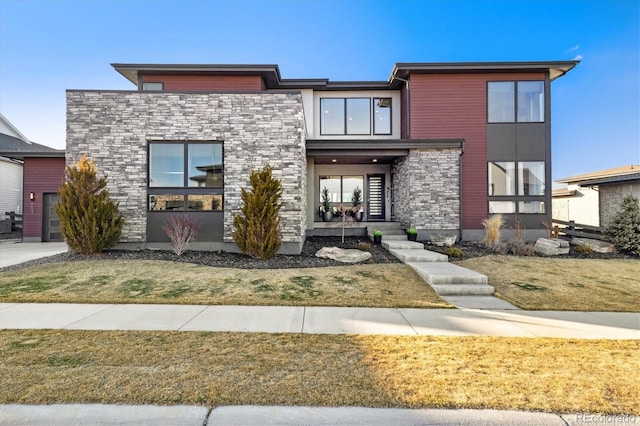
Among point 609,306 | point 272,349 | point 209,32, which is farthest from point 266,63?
point 609,306

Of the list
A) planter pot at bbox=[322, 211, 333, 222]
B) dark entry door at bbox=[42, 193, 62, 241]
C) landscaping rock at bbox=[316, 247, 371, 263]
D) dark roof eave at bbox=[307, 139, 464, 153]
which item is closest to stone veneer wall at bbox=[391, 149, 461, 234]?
dark roof eave at bbox=[307, 139, 464, 153]

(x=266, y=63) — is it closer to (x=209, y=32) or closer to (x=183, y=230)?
(x=209, y=32)

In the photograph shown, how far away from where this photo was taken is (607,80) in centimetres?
1858

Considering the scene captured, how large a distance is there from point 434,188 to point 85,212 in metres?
11.9

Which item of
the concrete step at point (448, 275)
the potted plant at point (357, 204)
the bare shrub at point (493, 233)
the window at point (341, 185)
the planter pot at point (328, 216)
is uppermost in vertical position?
the window at point (341, 185)

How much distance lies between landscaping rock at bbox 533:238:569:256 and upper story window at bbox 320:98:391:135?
7974 mm

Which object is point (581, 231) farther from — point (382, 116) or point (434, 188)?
point (382, 116)

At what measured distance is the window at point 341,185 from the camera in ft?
48.6

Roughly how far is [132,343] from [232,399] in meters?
1.89

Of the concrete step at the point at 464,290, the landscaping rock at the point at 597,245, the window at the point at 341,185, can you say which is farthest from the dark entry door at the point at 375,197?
the concrete step at the point at 464,290

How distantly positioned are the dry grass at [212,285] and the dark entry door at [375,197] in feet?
23.0

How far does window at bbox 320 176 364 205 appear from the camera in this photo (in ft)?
48.6

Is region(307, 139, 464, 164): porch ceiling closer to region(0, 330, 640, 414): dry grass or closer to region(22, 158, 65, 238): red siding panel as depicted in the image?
region(0, 330, 640, 414): dry grass

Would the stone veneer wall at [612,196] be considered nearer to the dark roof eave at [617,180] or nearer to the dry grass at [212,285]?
the dark roof eave at [617,180]
